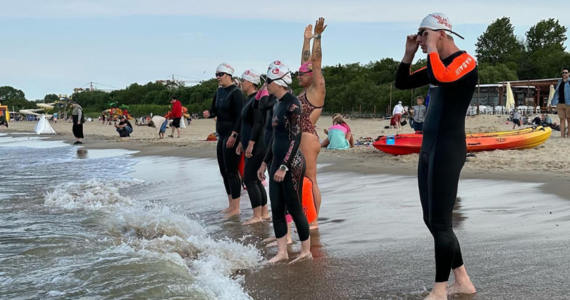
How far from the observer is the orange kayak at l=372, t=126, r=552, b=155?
1304 cm

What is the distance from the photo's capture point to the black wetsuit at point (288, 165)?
4.94 meters

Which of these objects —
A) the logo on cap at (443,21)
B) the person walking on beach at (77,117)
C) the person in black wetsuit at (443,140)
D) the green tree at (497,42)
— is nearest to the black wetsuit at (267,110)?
the person in black wetsuit at (443,140)

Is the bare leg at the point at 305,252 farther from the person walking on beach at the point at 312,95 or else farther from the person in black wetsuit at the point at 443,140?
the person in black wetsuit at the point at 443,140

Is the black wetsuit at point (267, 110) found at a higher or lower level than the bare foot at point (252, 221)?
higher

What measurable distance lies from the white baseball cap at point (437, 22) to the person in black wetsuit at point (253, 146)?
3.19 meters

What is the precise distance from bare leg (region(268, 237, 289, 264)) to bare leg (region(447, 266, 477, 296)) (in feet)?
5.30

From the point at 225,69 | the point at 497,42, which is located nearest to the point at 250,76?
the point at 225,69

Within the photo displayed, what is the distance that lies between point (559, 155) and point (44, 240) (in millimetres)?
10797

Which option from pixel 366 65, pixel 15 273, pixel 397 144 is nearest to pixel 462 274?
pixel 15 273

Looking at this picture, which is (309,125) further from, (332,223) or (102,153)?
(102,153)

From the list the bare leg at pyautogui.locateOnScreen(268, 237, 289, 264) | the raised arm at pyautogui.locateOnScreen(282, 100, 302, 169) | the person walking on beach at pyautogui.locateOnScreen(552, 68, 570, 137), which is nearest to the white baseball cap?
the raised arm at pyautogui.locateOnScreen(282, 100, 302, 169)

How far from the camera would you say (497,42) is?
261 feet

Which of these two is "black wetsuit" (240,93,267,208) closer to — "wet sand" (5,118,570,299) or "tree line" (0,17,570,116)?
"wet sand" (5,118,570,299)

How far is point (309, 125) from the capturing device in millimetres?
5766
